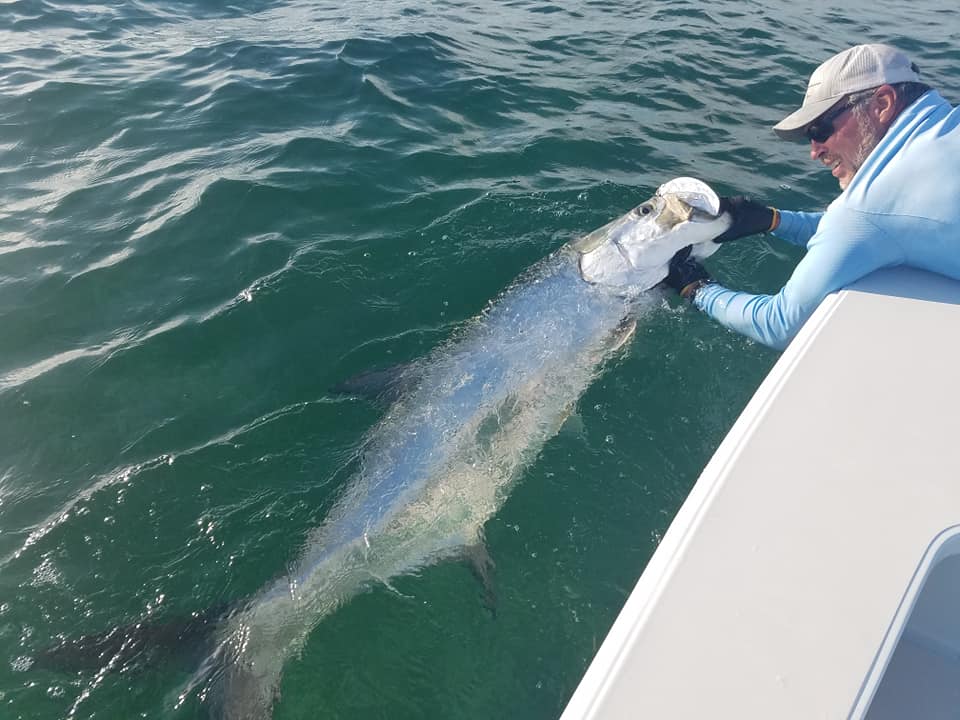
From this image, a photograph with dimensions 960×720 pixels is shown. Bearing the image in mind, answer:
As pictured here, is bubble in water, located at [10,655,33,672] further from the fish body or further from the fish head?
the fish head

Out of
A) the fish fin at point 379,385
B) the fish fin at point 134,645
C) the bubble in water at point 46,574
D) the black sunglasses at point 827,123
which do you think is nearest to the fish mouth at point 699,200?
the black sunglasses at point 827,123

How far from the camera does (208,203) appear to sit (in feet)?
21.4

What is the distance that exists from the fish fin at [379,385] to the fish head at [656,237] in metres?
1.53

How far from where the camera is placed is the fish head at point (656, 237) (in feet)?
14.6

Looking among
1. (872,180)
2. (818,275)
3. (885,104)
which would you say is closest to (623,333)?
(818,275)

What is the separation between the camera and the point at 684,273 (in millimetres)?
4582

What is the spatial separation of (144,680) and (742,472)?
115 inches

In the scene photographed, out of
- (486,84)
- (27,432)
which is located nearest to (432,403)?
(27,432)

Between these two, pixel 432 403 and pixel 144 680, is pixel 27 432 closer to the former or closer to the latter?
pixel 144 680

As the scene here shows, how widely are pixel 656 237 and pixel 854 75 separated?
4.90 ft

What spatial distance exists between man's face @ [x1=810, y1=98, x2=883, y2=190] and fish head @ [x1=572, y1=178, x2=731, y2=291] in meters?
0.79

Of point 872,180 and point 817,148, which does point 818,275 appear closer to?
point 872,180

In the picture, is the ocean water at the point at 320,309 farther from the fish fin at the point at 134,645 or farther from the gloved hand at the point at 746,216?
the gloved hand at the point at 746,216

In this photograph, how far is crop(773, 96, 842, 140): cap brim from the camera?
3.53 m
